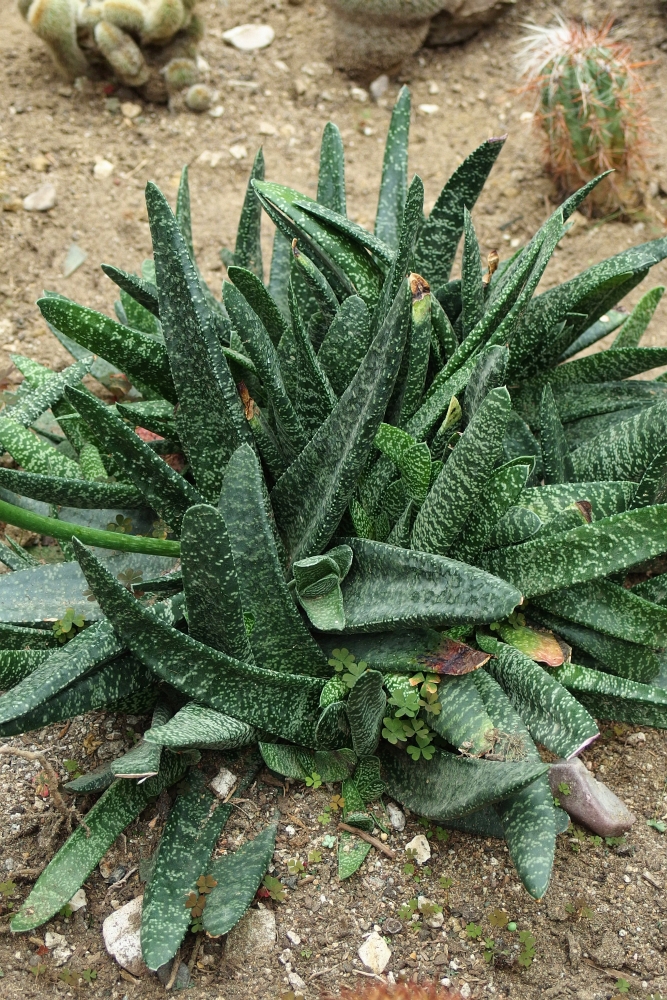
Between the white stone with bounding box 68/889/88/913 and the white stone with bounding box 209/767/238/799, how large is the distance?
294mm

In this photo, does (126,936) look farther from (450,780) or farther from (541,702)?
(541,702)

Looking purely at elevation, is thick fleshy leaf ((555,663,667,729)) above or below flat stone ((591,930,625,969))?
above

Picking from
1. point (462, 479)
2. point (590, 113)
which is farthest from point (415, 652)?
point (590, 113)

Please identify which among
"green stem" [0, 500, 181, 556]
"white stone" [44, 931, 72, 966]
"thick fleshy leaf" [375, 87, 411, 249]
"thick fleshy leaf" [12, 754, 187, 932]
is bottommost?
"white stone" [44, 931, 72, 966]

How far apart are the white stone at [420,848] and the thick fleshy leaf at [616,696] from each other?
0.40m

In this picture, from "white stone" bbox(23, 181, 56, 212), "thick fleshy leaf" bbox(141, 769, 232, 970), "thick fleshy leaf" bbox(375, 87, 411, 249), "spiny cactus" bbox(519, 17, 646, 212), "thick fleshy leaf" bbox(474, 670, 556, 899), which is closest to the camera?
"thick fleshy leaf" bbox(474, 670, 556, 899)

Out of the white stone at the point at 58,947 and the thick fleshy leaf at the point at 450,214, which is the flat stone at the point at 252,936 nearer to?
the white stone at the point at 58,947

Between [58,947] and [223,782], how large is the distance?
1.31 ft

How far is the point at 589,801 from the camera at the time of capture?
1.72m

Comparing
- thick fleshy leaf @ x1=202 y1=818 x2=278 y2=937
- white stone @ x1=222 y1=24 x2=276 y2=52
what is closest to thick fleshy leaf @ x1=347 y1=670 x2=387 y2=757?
thick fleshy leaf @ x1=202 y1=818 x2=278 y2=937

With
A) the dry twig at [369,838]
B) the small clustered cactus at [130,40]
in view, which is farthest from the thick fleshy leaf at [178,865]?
the small clustered cactus at [130,40]

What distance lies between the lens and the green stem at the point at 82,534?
1612 mm

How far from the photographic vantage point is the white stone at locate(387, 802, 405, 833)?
1749 millimetres

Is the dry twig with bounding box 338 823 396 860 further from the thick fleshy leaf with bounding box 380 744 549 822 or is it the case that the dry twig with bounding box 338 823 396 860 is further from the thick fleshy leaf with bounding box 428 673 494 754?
the thick fleshy leaf with bounding box 428 673 494 754
